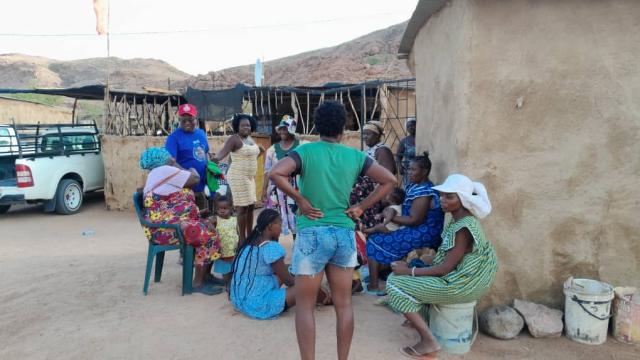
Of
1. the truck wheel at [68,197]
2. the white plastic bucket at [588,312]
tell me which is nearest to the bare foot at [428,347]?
the white plastic bucket at [588,312]

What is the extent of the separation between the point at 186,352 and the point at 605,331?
3017 mm

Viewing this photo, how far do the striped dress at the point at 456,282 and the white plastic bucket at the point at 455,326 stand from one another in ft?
0.31

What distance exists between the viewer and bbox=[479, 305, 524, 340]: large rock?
335cm

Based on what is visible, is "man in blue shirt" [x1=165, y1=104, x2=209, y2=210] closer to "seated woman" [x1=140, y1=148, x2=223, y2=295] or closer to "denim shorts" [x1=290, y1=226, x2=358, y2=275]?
"seated woman" [x1=140, y1=148, x2=223, y2=295]

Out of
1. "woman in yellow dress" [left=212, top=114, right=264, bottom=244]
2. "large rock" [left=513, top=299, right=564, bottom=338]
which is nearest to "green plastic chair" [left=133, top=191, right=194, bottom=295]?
"woman in yellow dress" [left=212, top=114, right=264, bottom=244]

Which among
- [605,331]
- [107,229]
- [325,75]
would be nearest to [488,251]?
[605,331]

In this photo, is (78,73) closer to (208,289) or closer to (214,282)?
(214,282)

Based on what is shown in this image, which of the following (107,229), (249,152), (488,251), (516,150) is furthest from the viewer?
(107,229)

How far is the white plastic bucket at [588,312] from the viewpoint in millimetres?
3277

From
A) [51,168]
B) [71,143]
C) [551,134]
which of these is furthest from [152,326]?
[71,143]

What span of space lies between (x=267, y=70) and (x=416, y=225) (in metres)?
24.1

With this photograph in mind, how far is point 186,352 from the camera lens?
10.8 ft

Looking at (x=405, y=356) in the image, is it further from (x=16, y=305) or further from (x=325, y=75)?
(x=325, y=75)

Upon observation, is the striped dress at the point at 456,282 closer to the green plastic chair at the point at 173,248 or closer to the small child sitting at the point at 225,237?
the small child sitting at the point at 225,237
